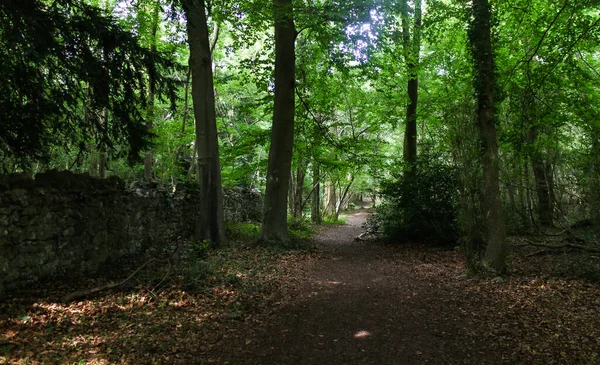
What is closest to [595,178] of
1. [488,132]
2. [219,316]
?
[488,132]

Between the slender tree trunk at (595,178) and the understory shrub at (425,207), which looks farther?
the understory shrub at (425,207)

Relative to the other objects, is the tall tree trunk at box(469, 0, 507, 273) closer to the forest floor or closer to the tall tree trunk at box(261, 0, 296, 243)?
the forest floor

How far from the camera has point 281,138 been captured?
10703 mm

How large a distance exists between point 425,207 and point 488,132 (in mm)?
4938

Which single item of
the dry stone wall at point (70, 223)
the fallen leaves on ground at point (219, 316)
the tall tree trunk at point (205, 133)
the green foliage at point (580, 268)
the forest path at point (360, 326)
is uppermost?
the tall tree trunk at point (205, 133)

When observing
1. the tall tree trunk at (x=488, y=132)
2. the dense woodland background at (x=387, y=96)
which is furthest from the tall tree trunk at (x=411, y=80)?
the tall tree trunk at (x=488, y=132)

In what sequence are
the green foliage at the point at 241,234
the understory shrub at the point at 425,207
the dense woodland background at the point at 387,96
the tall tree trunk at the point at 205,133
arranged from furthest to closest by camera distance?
the understory shrub at the point at 425,207
the green foliage at the point at 241,234
the tall tree trunk at the point at 205,133
the dense woodland background at the point at 387,96

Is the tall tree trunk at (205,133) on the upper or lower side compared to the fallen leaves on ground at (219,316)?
upper

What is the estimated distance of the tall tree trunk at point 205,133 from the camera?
31.3ft

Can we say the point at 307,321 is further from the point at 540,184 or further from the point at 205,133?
the point at 540,184

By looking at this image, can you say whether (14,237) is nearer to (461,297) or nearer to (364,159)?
(461,297)

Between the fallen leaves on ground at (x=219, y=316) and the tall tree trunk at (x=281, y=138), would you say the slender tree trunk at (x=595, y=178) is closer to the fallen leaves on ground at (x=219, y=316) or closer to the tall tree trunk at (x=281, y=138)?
the fallen leaves on ground at (x=219, y=316)

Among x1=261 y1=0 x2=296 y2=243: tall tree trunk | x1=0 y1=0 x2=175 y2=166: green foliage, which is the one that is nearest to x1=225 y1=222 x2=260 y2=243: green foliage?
x1=261 y1=0 x2=296 y2=243: tall tree trunk

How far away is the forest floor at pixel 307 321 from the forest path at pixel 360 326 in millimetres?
18
